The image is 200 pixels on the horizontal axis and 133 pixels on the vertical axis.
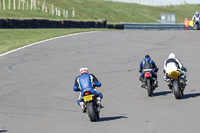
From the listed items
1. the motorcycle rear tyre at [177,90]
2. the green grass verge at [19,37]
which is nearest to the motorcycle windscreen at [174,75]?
the motorcycle rear tyre at [177,90]

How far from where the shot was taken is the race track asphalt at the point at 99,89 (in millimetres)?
10031

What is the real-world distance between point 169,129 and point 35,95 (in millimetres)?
6389

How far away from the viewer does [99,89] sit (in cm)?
1509

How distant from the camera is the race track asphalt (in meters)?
10.0

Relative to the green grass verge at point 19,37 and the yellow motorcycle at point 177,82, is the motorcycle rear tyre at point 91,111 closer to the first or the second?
the yellow motorcycle at point 177,82

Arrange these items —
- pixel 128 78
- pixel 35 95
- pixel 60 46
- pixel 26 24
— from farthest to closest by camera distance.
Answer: pixel 26 24
pixel 60 46
pixel 128 78
pixel 35 95

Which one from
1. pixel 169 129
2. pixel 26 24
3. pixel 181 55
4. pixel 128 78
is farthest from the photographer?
pixel 26 24

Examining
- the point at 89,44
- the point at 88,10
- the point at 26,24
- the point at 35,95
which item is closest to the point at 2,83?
the point at 35,95

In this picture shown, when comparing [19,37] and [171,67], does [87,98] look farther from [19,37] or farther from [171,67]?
[19,37]

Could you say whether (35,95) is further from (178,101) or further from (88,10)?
(88,10)

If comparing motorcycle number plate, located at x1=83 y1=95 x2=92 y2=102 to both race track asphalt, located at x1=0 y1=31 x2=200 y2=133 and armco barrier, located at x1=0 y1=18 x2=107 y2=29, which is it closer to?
race track asphalt, located at x1=0 y1=31 x2=200 y2=133

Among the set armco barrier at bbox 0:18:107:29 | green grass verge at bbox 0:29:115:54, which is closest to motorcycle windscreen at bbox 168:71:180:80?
green grass verge at bbox 0:29:115:54

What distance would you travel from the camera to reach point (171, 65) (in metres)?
12.8

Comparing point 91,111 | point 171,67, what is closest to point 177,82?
point 171,67
